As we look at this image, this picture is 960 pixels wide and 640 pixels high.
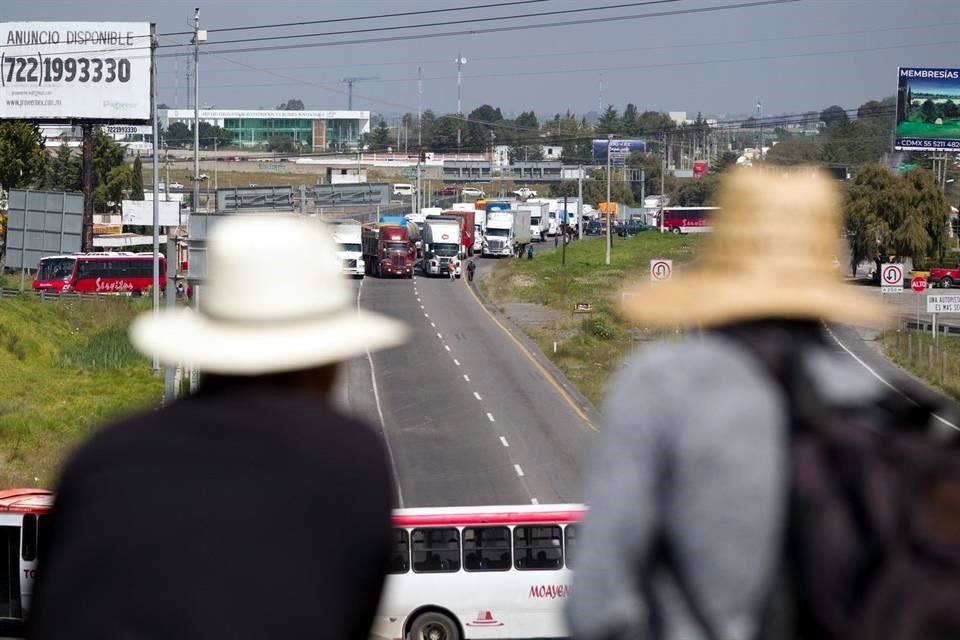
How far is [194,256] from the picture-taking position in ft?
73.2

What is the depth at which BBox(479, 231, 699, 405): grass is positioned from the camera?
39.6 metres

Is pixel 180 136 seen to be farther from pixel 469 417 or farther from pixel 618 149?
pixel 469 417

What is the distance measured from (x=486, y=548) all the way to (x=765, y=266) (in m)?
15.1

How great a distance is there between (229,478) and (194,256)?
20323mm

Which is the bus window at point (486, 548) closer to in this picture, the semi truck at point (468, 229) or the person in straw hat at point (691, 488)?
the person in straw hat at point (691, 488)

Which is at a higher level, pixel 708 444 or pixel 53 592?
pixel 708 444

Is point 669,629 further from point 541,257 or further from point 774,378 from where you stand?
point 541,257

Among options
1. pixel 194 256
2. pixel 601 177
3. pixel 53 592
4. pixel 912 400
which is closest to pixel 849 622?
pixel 912 400

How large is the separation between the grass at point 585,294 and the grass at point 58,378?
11.1 meters

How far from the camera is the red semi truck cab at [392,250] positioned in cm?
6394

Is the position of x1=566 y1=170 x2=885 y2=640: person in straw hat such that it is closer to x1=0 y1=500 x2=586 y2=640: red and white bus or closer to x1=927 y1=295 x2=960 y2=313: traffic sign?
x1=0 y1=500 x2=586 y2=640: red and white bus

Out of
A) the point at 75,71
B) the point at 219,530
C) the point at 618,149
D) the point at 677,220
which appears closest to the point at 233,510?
the point at 219,530

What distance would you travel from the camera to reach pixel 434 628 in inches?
675

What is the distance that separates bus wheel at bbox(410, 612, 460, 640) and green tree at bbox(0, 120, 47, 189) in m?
56.0
